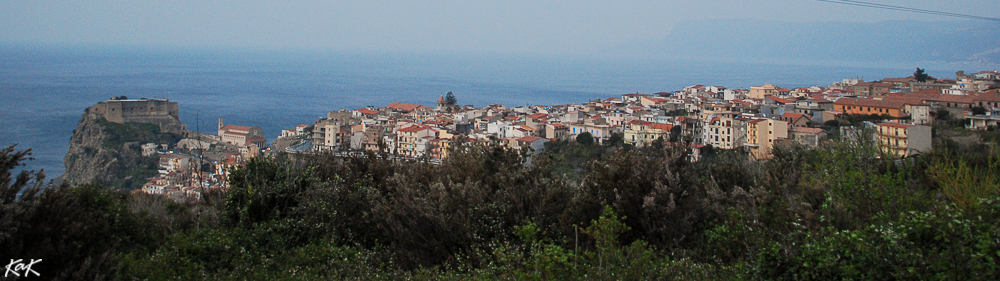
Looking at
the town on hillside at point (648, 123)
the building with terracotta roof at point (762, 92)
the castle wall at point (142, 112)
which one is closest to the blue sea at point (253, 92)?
the castle wall at point (142, 112)

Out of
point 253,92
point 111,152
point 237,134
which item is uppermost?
point 253,92

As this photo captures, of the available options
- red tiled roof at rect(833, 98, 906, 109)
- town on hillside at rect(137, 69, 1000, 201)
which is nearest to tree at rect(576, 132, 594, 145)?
town on hillside at rect(137, 69, 1000, 201)

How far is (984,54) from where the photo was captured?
76.9 meters

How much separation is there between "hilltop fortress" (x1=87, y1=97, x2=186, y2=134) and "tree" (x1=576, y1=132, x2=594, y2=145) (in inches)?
852

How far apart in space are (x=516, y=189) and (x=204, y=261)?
2.09 m

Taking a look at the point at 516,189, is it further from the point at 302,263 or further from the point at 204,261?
the point at 204,261

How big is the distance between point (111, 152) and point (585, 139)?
20.4 meters

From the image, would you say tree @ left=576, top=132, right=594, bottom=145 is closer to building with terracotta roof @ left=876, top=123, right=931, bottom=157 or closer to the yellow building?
the yellow building

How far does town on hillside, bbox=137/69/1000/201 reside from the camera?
21266mm

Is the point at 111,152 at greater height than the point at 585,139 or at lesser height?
lesser

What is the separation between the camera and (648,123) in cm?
2592

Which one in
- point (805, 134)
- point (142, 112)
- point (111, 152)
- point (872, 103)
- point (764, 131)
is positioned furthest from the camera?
point (142, 112)

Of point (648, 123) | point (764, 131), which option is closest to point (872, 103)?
point (764, 131)

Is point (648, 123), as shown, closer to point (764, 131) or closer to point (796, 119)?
point (764, 131)
